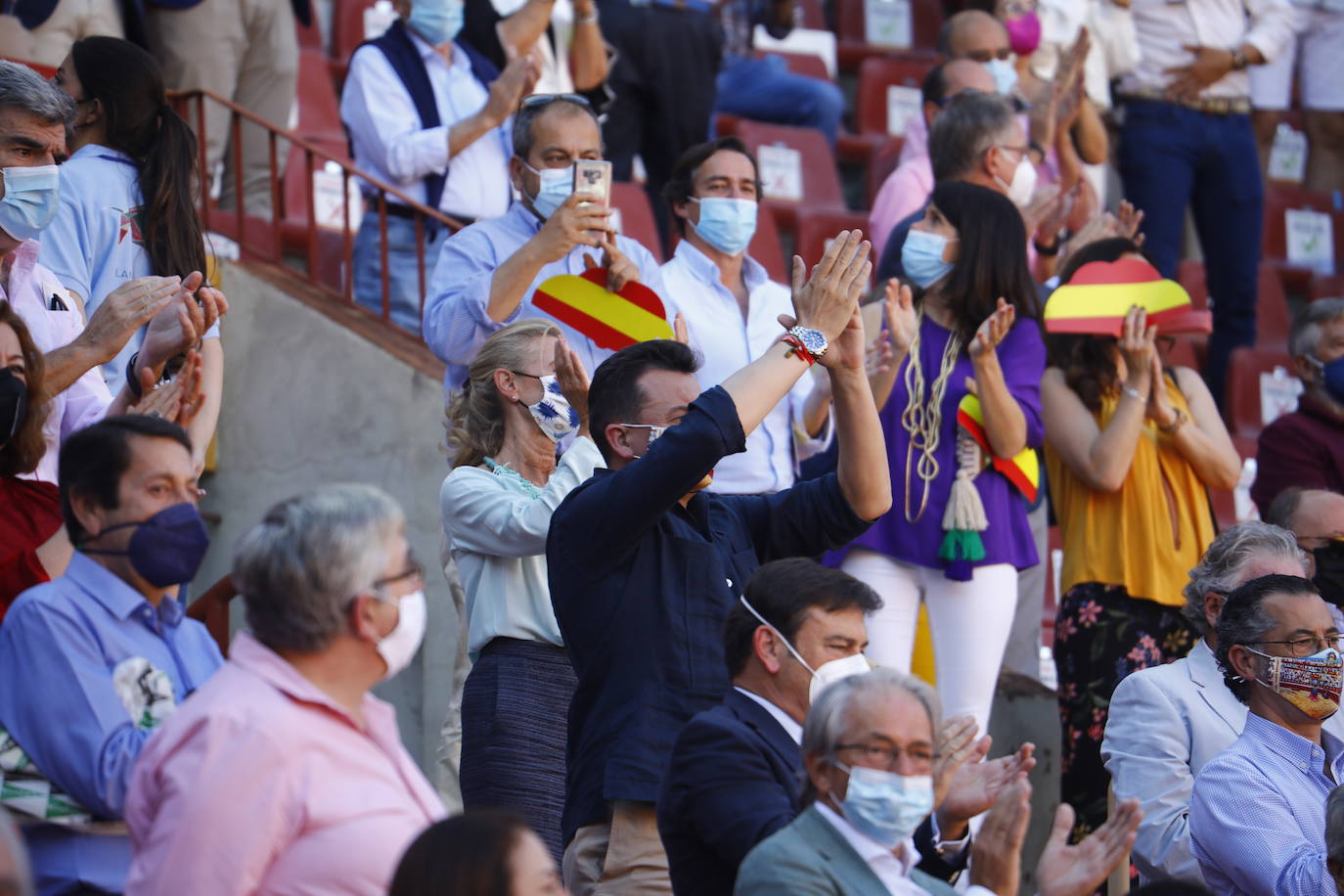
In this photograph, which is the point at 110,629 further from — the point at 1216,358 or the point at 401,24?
the point at 1216,358

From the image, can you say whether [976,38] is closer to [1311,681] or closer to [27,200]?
[1311,681]

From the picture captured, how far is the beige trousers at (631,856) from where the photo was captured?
11.7 feet

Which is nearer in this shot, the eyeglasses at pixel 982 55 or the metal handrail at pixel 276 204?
the metal handrail at pixel 276 204

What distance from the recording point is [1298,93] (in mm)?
11000

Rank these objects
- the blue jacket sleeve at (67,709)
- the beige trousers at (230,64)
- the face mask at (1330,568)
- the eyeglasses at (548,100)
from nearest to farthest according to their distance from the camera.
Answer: the blue jacket sleeve at (67,709) → the face mask at (1330,568) → the eyeglasses at (548,100) → the beige trousers at (230,64)

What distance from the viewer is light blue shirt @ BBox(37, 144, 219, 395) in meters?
4.64

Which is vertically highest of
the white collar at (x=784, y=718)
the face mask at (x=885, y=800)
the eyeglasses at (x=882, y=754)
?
the eyeglasses at (x=882, y=754)

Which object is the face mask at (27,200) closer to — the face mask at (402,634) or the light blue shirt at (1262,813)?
the face mask at (402,634)

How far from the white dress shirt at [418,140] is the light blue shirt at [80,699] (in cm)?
336

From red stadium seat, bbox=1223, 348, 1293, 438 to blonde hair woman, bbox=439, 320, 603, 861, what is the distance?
4786 mm

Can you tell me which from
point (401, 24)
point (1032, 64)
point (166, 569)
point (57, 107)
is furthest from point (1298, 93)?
point (166, 569)

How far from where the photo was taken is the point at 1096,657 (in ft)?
17.4

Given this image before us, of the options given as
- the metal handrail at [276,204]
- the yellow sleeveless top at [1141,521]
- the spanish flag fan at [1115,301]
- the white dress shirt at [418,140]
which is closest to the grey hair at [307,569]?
the yellow sleeveless top at [1141,521]

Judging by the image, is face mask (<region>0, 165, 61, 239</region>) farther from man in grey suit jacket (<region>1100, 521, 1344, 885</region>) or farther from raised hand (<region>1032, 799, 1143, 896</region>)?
man in grey suit jacket (<region>1100, 521, 1344, 885</region>)
